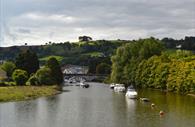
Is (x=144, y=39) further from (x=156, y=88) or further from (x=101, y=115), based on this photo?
(x=101, y=115)

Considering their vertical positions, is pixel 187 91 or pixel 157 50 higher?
pixel 157 50

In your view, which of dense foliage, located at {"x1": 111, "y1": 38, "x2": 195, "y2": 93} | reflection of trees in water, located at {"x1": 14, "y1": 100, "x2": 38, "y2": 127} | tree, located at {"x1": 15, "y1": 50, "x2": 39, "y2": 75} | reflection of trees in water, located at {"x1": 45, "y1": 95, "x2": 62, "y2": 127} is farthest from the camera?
tree, located at {"x1": 15, "y1": 50, "x2": 39, "y2": 75}

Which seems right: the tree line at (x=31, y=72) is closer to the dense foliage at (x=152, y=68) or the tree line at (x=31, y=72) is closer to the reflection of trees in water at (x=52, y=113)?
the dense foliage at (x=152, y=68)

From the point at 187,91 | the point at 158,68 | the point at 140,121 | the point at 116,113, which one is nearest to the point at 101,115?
the point at 116,113

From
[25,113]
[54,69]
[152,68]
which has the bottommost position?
[25,113]

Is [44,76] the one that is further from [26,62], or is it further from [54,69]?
[26,62]

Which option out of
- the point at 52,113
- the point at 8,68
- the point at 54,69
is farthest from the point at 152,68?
the point at 52,113

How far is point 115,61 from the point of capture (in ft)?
515

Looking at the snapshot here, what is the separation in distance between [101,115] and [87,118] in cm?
402

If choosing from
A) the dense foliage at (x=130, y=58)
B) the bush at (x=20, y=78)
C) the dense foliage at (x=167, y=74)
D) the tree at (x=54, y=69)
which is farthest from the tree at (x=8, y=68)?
the dense foliage at (x=167, y=74)

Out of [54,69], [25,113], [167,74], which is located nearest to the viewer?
[25,113]

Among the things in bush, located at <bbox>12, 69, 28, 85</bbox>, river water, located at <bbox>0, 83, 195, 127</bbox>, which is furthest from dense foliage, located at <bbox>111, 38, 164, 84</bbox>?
river water, located at <bbox>0, 83, 195, 127</bbox>

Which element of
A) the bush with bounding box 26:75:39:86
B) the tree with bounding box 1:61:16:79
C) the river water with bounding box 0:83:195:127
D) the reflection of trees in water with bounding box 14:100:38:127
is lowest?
the river water with bounding box 0:83:195:127

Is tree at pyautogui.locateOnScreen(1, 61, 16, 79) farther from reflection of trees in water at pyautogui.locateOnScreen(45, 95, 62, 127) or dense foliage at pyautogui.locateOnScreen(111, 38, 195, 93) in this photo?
reflection of trees in water at pyautogui.locateOnScreen(45, 95, 62, 127)
